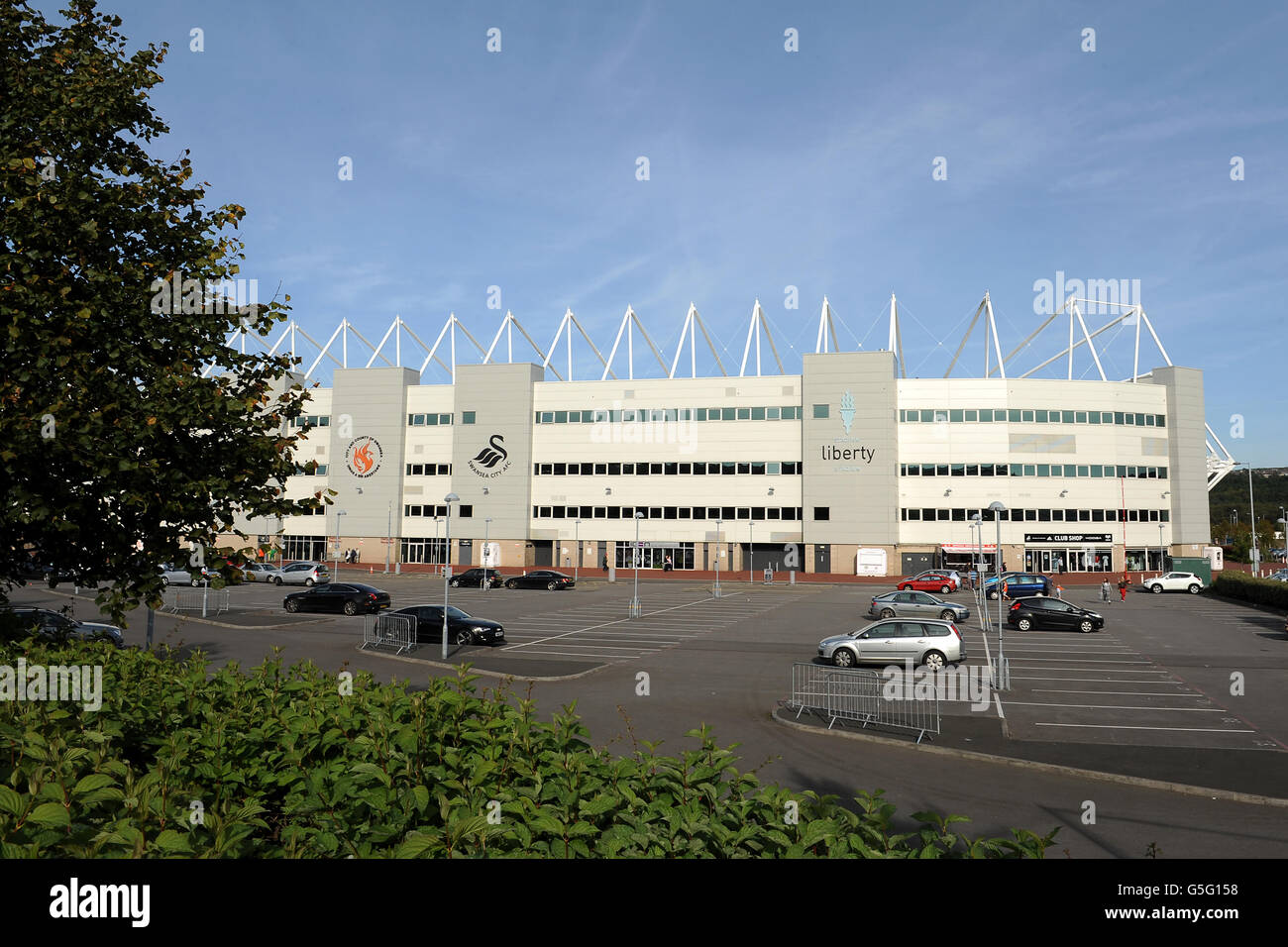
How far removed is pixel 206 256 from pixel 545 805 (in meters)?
8.46

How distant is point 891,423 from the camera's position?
2874 inches

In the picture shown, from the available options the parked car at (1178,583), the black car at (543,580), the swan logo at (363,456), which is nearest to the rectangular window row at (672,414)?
the swan logo at (363,456)

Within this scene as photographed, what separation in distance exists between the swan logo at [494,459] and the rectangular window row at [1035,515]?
38.7 meters

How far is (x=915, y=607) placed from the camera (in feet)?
119

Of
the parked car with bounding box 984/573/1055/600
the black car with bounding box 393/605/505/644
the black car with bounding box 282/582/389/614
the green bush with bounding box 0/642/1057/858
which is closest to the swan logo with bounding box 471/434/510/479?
the black car with bounding box 282/582/389/614

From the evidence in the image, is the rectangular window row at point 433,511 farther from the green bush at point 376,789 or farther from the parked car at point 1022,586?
the green bush at point 376,789

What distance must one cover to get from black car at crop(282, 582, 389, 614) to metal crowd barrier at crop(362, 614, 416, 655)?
38.6ft

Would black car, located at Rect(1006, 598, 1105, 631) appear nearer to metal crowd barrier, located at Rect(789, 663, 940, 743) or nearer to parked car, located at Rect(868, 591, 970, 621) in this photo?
parked car, located at Rect(868, 591, 970, 621)

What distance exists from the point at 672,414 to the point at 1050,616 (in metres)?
47.7

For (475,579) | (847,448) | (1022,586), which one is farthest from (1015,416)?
(475,579)

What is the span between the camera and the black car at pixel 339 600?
38.6 metres

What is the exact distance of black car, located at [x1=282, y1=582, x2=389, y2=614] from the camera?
3859 centimetres
